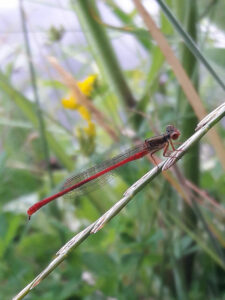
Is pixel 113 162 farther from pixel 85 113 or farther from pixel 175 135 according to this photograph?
pixel 85 113

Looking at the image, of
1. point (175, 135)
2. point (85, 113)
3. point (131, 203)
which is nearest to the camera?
point (175, 135)

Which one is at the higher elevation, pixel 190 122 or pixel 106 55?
pixel 106 55

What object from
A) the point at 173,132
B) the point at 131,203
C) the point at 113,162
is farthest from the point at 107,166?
the point at 131,203

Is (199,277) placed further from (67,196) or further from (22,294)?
(22,294)

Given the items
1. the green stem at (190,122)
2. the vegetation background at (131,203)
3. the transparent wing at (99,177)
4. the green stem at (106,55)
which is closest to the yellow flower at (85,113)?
the vegetation background at (131,203)

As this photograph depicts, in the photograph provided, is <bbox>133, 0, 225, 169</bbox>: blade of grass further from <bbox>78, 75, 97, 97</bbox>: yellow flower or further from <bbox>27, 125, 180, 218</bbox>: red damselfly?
<bbox>78, 75, 97, 97</bbox>: yellow flower

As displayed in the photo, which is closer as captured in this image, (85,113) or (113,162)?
(113,162)

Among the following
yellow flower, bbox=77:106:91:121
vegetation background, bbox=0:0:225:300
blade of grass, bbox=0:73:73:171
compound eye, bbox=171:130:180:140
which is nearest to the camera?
compound eye, bbox=171:130:180:140

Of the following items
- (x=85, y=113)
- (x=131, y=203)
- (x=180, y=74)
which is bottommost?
(x=131, y=203)

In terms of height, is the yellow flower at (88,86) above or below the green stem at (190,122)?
above

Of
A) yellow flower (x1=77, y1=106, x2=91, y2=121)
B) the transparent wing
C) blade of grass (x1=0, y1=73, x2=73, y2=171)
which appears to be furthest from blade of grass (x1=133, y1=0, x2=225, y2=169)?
blade of grass (x1=0, y1=73, x2=73, y2=171)

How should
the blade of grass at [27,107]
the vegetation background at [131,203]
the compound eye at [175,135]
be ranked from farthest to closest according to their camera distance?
the blade of grass at [27,107] → the vegetation background at [131,203] → the compound eye at [175,135]

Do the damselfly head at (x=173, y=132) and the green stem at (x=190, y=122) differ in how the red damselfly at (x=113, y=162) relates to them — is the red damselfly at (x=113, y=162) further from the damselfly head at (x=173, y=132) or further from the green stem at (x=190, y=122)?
the green stem at (x=190, y=122)
